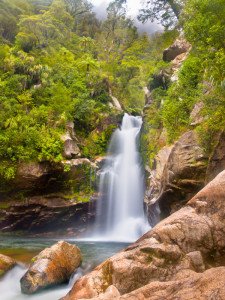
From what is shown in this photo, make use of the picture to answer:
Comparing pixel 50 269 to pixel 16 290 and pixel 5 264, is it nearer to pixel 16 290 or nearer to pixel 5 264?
pixel 16 290

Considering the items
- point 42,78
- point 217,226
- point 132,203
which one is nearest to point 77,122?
point 42,78

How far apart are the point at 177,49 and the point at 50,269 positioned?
20.5 meters

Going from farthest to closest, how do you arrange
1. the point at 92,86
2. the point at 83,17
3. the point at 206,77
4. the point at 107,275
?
1. the point at 83,17
2. the point at 92,86
3. the point at 206,77
4. the point at 107,275

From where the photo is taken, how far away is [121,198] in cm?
2208

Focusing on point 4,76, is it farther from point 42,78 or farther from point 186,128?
point 186,128

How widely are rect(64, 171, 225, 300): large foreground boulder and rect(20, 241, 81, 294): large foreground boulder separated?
222 cm

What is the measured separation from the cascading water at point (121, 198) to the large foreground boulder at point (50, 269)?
877cm

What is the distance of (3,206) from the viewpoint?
2089 cm

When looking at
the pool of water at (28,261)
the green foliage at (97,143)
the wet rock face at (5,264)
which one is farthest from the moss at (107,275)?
the green foliage at (97,143)

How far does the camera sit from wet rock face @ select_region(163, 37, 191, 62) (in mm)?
25359

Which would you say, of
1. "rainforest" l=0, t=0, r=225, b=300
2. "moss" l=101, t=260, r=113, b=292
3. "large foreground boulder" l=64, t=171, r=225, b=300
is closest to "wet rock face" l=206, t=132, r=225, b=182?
"rainforest" l=0, t=0, r=225, b=300

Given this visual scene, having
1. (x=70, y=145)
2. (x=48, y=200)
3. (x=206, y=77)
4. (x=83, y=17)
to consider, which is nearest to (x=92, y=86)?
(x=70, y=145)

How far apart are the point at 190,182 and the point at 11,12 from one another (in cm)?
3780

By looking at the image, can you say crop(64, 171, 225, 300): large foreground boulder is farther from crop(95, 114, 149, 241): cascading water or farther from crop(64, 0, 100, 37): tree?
crop(64, 0, 100, 37): tree
